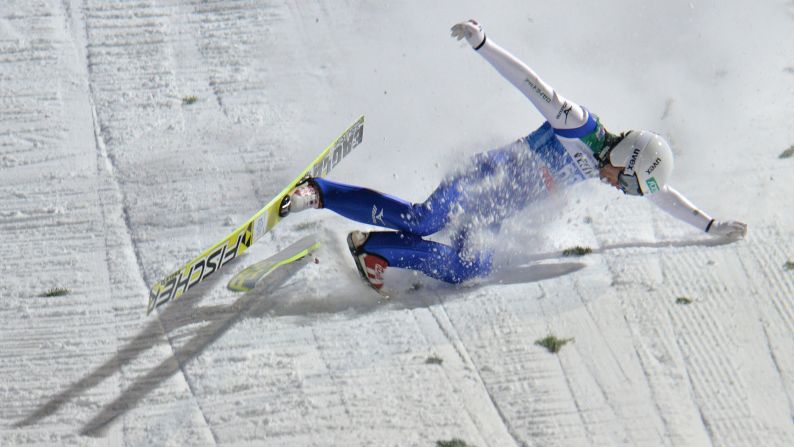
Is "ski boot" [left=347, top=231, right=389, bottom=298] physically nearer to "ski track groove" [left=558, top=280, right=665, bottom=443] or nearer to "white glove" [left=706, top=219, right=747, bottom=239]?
"ski track groove" [left=558, top=280, right=665, bottom=443]

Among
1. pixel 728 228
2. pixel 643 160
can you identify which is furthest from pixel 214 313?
pixel 728 228

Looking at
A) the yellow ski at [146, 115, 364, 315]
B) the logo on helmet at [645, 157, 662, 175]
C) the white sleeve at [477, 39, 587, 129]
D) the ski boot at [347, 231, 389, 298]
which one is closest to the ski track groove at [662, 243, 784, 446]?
the logo on helmet at [645, 157, 662, 175]

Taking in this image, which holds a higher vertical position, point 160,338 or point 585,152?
point 585,152

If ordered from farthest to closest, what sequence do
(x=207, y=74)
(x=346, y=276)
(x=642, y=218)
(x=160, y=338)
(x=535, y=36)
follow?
(x=535, y=36)
(x=207, y=74)
(x=642, y=218)
(x=346, y=276)
(x=160, y=338)

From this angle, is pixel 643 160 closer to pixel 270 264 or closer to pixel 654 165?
pixel 654 165

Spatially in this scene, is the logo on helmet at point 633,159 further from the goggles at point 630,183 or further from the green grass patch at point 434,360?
the green grass patch at point 434,360

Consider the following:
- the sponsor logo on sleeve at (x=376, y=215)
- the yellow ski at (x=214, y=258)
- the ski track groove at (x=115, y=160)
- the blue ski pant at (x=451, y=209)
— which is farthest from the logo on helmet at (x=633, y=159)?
the ski track groove at (x=115, y=160)

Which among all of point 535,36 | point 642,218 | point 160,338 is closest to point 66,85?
point 160,338

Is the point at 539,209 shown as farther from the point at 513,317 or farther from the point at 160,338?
the point at 160,338
